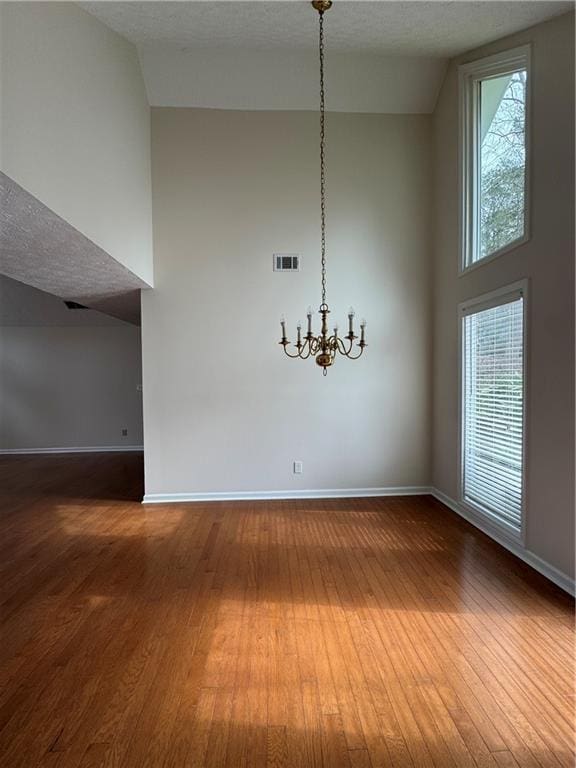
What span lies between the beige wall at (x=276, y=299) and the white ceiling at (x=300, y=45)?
0.21 metres

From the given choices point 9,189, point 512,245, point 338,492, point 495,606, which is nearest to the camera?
point 9,189

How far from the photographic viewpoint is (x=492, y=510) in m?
3.76

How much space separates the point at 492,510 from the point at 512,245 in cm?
228

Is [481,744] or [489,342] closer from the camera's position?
[481,744]

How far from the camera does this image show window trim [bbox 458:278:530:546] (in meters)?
3.21

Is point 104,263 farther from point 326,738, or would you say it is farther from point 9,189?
point 326,738

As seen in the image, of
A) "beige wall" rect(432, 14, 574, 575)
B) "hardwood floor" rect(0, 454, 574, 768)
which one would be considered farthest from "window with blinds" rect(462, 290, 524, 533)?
"hardwood floor" rect(0, 454, 574, 768)

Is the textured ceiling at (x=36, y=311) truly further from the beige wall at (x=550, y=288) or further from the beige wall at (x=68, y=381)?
the beige wall at (x=550, y=288)

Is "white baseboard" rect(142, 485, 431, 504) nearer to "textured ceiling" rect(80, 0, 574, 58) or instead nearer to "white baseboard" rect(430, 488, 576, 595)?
"white baseboard" rect(430, 488, 576, 595)

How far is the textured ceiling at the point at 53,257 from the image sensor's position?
8.17ft

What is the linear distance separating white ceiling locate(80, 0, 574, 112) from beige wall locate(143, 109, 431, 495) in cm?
21

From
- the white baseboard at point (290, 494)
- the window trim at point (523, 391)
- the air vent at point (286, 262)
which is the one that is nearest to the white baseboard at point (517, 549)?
the window trim at point (523, 391)

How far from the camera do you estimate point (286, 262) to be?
490cm

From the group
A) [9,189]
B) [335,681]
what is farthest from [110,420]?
[335,681]
